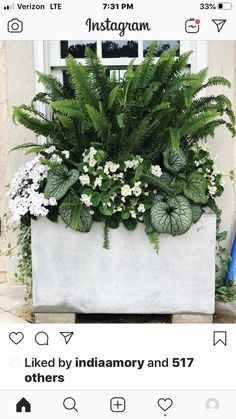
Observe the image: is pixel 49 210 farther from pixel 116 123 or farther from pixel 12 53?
pixel 12 53

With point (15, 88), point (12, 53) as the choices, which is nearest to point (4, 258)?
point (15, 88)

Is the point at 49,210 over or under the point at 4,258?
over

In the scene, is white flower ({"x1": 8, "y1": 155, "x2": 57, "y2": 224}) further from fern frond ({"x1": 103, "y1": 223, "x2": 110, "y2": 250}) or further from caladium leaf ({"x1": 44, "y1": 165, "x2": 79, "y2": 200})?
fern frond ({"x1": 103, "y1": 223, "x2": 110, "y2": 250})

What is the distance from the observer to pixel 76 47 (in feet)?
11.4

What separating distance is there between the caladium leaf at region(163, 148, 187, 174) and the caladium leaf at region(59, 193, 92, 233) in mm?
520

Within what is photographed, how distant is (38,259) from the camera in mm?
2922

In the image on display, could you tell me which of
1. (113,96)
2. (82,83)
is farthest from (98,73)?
(113,96)

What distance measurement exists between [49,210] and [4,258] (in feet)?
2.99
